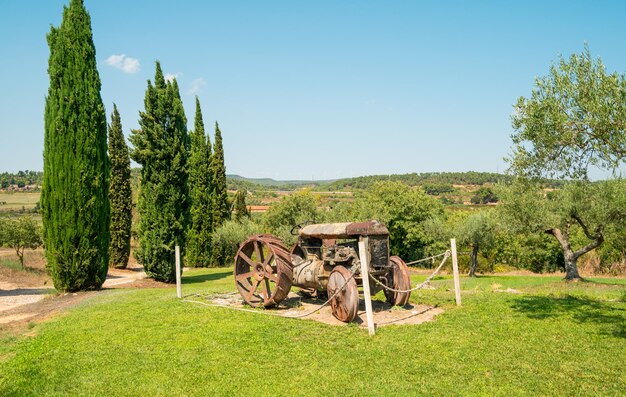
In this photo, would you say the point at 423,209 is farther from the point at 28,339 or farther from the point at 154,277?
the point at 28,339

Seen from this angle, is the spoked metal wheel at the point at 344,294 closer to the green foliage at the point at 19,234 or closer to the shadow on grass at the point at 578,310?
the shadow on grass at the point at 578,310

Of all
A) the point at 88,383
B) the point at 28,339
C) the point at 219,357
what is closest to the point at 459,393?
the point at 219,357

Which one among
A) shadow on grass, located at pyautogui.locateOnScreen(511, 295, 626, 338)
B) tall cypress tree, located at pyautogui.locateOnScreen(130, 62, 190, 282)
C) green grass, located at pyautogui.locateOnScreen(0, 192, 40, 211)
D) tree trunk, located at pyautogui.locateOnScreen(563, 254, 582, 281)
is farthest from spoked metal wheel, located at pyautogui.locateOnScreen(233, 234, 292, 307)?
green grass, located at pyautogui.locateOnScreen(0, 192, 40, 211)

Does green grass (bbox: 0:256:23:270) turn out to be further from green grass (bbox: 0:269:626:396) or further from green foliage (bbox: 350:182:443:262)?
green foliage (bbox: 350:182:443:262)

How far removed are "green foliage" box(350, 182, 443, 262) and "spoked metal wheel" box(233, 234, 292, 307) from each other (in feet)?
83.7

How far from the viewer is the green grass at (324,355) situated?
6281 millimetres

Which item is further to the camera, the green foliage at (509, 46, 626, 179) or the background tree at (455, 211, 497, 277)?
the background tree at (455, 211, 497, 277)

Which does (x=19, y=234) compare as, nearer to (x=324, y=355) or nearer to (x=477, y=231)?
(x=324, y=355)

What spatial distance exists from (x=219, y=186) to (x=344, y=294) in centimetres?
2903

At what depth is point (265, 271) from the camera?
11.9 m

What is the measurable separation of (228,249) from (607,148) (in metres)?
30.8

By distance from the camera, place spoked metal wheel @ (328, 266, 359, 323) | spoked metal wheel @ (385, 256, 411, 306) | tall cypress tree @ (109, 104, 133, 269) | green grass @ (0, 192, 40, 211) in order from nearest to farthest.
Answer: spoked metal wheel @ (328, 266, 359, 323) → spoked metal wheel @ (385, 256, 411, 306) → tall cypress tree @ (109, 104, 133, 269) → green grass @ (0, 192, 40, 211)

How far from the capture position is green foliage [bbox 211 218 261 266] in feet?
113

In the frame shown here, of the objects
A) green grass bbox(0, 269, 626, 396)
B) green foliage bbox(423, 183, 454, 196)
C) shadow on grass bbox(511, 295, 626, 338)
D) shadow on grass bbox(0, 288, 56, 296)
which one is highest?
green foliage bbox(423, 183, 454, 196)
